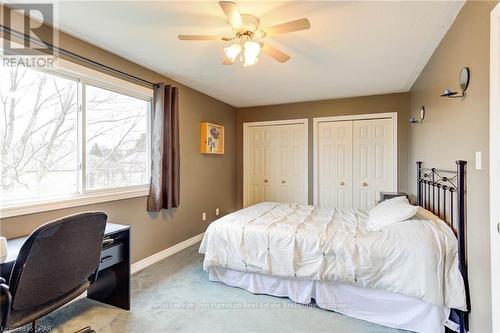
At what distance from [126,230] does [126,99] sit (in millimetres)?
1562

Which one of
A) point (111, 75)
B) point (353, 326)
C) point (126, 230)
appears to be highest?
point (111, 75)

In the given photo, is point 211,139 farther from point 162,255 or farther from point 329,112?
point 329,112

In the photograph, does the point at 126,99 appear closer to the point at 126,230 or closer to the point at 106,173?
the point at 106,173

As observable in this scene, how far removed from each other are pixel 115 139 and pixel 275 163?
299 centimetres

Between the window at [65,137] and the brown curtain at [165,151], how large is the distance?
17 cm

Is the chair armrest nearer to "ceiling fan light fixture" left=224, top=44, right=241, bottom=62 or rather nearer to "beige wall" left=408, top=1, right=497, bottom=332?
"ceiling fan light fixture" left=224, top=44, right=241, bottom=62

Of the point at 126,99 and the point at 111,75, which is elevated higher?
the point at 111,75

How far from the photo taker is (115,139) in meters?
2.84

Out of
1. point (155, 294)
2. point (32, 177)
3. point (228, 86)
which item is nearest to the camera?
point (32, 177)

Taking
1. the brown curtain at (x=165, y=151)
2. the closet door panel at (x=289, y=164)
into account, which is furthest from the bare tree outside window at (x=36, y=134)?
the closet door panel at (x=289, y=164)

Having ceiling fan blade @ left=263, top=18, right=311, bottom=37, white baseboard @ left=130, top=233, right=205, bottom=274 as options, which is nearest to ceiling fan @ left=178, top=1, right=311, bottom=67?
ceiling fan blade @ left=263, top=18, right=311, bottom=37

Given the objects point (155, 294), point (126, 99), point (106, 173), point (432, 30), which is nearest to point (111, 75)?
point (126, 99)

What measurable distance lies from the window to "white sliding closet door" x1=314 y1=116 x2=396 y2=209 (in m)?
3.03

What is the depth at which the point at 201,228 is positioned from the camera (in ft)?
13.6
